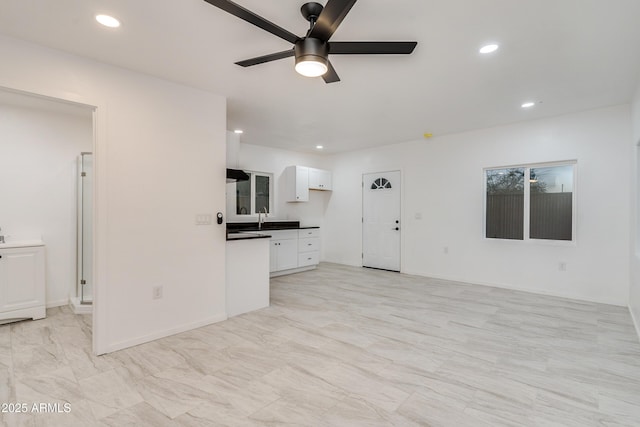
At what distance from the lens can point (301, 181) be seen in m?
6.60

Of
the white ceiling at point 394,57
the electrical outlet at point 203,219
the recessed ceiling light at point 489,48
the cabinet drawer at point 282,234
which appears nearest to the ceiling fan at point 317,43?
the white ceiling at point 394,57

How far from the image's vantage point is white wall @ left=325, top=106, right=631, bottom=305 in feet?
13.2

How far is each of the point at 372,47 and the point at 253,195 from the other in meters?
4.74

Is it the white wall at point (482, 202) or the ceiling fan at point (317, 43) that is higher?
the ceiling fan at point (317, 43)

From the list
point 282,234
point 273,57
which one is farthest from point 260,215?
point 273,57

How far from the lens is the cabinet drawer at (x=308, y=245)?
6325 mm

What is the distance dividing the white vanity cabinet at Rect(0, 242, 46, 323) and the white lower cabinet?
325cm

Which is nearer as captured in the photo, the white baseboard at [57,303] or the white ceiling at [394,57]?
the white ceiling at [394,57]

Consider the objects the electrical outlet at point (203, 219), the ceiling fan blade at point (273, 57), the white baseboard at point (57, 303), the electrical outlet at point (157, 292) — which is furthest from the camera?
the white baseboard at point (57, 303)

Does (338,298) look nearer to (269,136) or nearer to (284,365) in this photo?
(284,365)

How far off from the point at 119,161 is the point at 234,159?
137cm

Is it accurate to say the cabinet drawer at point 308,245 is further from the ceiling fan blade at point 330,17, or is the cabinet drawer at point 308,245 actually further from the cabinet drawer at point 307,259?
the ceiling fan blade at point 330,17

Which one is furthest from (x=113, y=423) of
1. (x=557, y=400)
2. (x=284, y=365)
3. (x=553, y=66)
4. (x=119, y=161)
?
(x=553, y=66)

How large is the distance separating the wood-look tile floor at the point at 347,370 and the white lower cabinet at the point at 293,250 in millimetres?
2048
